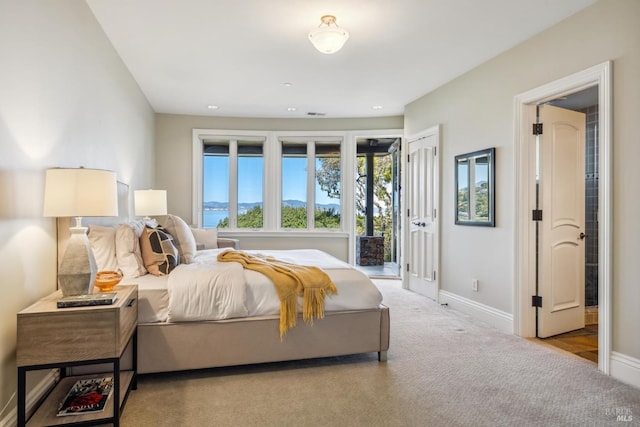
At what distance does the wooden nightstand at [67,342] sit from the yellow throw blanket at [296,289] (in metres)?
1.00

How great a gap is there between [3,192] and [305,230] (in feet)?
16.0

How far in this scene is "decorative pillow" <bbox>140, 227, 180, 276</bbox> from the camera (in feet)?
9.02

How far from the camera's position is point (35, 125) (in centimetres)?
212

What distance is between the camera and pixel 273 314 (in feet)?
8.82

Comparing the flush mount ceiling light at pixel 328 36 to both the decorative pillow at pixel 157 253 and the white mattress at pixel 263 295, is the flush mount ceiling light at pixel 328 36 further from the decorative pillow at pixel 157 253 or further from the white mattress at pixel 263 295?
the decorative pillow at pixel 157 253

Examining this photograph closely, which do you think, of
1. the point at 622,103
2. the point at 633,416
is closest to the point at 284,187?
the point at 622,103

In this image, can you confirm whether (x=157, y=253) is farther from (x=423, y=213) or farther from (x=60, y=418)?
(x=423, y=213)

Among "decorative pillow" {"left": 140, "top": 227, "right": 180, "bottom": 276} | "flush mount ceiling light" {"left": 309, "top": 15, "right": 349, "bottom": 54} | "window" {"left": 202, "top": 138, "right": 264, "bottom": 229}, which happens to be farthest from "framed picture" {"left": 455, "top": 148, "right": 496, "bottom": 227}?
"window" {"left": 202, "top": 138, "right": 264, "bottom": 229}

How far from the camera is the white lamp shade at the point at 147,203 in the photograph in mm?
4398

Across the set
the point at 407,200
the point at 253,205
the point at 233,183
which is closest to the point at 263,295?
the point at 407,200

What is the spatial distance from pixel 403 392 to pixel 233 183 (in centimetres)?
481

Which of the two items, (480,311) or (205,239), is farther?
(205,239)

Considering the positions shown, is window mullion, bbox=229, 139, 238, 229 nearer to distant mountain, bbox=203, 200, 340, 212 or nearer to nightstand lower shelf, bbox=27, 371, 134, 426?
distant mountain, bbox=203, 200, 340, 212

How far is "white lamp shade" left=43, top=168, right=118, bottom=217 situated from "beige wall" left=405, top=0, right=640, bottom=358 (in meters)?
3.21
